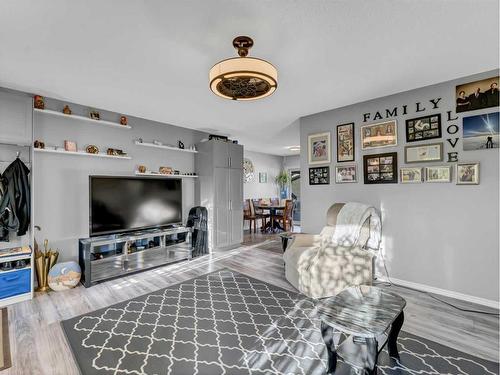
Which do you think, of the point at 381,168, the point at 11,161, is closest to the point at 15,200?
the point at 11,161

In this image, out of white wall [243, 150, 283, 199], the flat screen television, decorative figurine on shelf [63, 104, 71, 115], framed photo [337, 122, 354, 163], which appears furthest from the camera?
white wall [243, 150, 283, 199]

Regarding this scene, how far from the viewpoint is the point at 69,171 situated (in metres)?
3.48

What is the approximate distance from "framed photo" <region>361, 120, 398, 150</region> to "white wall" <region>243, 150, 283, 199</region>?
4.45m

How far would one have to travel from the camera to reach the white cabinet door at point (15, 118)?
2.75 metres

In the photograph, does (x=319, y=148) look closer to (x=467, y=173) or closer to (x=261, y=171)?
(x=467, y=173)

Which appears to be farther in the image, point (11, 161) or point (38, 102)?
point (38, 102)

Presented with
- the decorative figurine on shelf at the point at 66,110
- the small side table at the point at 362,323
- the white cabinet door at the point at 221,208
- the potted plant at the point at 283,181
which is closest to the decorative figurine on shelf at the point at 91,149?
the decorative figurine on shelf at the point at 66,110

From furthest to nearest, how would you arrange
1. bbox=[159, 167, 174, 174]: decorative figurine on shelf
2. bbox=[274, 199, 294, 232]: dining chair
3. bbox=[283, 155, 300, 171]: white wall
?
bbox=[283, 155, 300, 171]: white wall → bbox=[274, 199, 294, 232]: dining chair → bbox=[159, 167, 174, 174]: decorative figurine on shelf

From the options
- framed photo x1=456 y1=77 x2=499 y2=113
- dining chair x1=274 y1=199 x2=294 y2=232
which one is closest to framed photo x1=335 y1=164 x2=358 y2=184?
framed photo x1=456 y1=77 x2=499 y2=113

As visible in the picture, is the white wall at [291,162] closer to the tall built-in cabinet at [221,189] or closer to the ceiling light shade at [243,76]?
the tall built-in cabinet at [221,189]

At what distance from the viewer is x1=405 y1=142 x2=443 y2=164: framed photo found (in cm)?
289

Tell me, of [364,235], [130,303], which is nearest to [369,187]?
[364,235]

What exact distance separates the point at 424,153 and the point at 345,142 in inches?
39.5

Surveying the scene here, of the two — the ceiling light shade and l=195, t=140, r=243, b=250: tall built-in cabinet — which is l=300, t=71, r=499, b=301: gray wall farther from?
l=195, t=140, r=243, b=250: tall built-in cabinet
